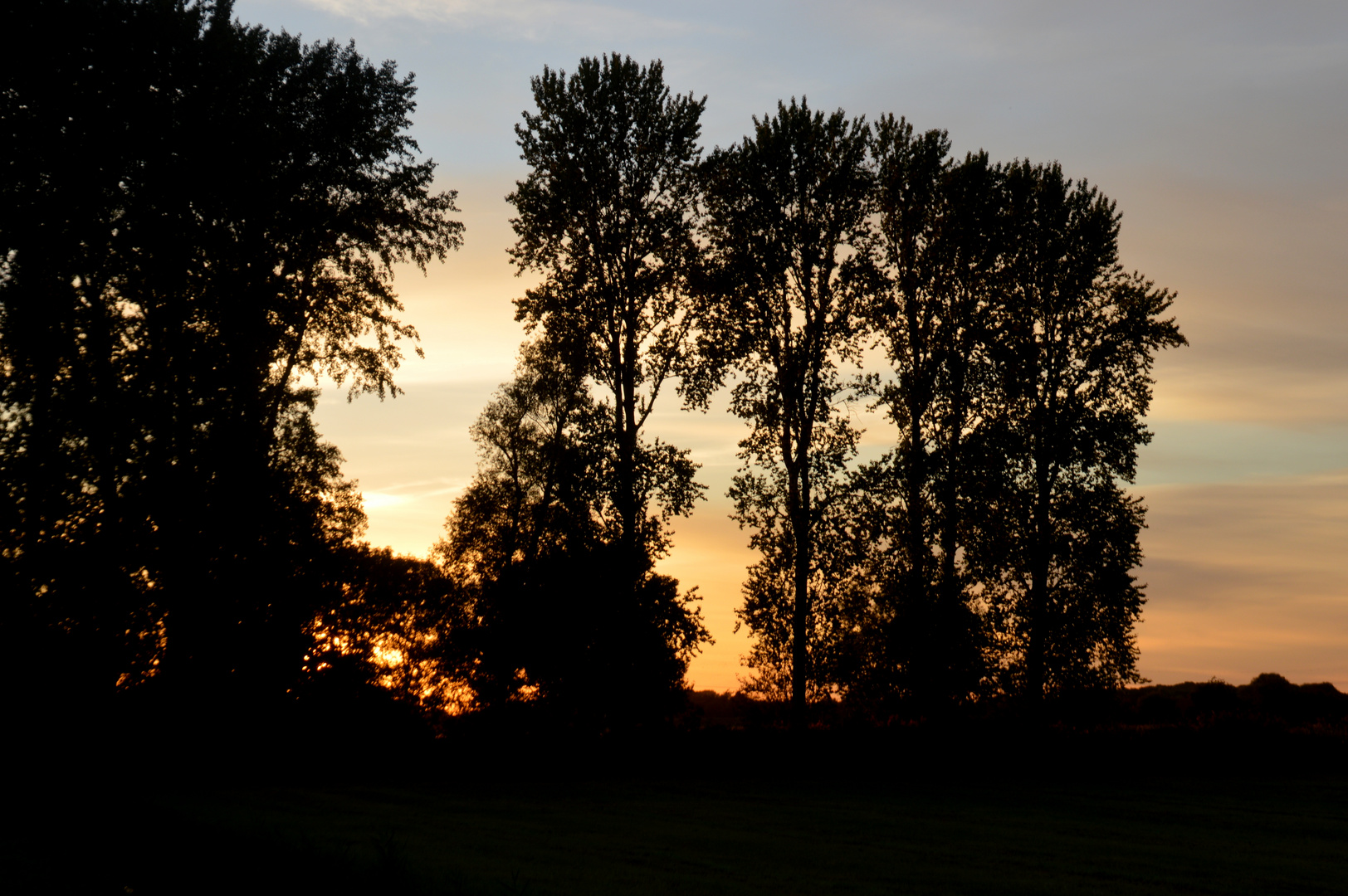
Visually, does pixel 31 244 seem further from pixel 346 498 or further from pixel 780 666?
pixel 780 666

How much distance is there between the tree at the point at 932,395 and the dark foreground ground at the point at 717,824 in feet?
12.7

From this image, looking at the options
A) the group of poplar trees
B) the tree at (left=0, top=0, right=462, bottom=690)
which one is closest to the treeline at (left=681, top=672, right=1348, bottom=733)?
the group of poplar trees

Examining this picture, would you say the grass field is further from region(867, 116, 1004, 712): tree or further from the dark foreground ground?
region(867, 116, 1004, 712): tree

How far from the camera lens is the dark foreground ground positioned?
1609 centimetres

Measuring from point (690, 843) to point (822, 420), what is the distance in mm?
20731

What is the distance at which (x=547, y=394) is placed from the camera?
45500 mm

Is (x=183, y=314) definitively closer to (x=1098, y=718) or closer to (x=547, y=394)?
(x=547, y=394)

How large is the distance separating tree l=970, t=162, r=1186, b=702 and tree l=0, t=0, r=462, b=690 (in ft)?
75.9

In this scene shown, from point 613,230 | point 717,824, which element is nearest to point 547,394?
point 613,230

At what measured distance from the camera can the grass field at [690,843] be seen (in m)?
15.6

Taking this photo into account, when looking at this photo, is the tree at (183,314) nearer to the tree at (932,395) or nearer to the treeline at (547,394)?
the treeline at (547,394)

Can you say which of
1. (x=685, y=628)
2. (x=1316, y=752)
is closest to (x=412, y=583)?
(x=685, y=628)

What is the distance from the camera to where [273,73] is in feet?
104

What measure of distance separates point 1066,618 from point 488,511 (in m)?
24.7
